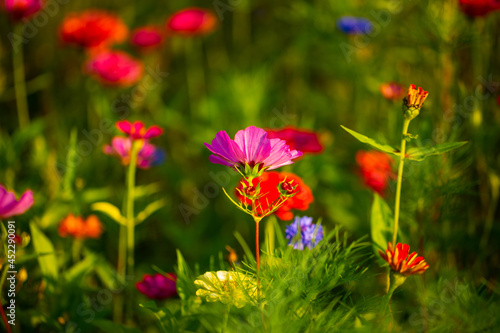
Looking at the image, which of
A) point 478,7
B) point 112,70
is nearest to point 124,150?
point 112,70

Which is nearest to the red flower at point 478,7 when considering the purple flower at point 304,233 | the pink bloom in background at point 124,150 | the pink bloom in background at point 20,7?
the purple flower at point 304,233

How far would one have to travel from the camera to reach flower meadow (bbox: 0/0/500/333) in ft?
2.03

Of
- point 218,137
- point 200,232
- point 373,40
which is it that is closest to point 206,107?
point 200,232

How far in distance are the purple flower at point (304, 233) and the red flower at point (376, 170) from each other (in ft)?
1.40

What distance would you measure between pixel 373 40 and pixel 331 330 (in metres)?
1.26

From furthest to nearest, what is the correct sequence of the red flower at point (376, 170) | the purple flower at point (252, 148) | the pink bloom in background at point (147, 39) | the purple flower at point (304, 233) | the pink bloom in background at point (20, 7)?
the pink bloom in background at point (147, 39) → the pink bloom in background at point (20, 7) → the red flower at point (376, 170) → the purple flower at point (304, 233) → the purple flower at point (252, 148)

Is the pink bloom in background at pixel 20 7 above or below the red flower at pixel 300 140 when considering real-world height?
above

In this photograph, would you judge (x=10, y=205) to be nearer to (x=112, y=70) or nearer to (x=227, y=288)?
(x=227, y=288)

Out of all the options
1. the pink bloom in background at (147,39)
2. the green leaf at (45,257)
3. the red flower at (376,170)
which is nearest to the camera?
the green leaf at (45,257)

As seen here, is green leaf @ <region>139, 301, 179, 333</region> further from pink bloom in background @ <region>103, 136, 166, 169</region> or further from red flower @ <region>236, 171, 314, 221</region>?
pink bloom in background @ <region>103, 136, 166, 169</region>

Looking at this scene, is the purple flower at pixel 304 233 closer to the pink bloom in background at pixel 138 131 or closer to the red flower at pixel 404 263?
the red flower at pixel 404 263

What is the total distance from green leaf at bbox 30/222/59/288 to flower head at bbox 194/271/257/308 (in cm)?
38

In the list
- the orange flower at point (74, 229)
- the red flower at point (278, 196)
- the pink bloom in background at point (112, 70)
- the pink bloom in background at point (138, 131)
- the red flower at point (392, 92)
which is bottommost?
the orange flower at point (74, 229)

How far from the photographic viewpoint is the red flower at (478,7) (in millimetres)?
949
